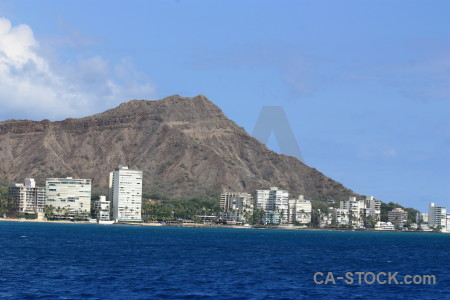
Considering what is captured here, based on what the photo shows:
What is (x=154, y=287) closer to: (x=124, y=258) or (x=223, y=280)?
(x=223, y=280)

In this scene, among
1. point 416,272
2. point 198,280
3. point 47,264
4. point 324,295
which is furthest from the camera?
point 416,272

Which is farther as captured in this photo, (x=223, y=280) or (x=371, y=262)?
(x=371, y=262)

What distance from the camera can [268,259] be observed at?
397ft

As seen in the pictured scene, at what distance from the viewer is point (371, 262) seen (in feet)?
402

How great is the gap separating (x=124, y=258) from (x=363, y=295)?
155 ft

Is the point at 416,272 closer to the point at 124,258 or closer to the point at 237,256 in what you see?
the point at 237,256

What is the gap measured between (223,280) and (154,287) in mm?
11057

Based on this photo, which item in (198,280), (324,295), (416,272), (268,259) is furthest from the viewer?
(268,259)

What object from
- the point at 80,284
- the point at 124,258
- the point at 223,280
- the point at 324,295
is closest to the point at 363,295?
the point at 324,295

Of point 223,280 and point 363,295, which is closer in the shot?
point 363,295

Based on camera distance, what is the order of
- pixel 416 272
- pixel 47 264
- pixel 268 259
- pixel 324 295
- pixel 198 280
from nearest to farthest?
pixel 324 295
pixel 198 280
pixel 47 264
pixel 416 272
pixel 268 259

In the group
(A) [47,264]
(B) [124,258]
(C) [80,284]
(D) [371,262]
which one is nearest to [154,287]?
(C) [80,284]

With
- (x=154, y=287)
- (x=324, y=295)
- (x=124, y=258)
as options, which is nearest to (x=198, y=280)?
(x=154, y=287)

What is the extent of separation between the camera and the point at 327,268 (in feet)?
355
